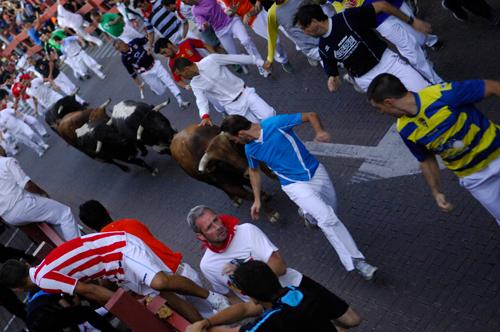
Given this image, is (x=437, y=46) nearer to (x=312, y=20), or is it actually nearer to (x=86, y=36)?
(x=312, y=20)

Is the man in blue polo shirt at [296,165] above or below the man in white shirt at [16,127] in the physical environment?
above

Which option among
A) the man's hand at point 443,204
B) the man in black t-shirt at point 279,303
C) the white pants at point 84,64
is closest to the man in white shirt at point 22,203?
the man in black t-shirt at point 279,303

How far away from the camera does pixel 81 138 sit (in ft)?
34.1

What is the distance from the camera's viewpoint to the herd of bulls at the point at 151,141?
22.9ft

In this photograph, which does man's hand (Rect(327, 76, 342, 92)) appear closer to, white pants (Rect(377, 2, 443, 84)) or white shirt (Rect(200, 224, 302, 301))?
white pants (Rect(377, 2, 443, 84))

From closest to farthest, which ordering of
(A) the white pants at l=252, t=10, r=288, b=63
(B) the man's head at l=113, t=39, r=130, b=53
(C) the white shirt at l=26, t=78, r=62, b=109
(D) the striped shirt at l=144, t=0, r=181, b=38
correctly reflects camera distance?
(A) the white pants at l=252, t=10, r=288, b=63
(B) the man's head at l=113, t=39, r=130, b=53
(D) the striped shirt at l=144, t=0, r=181, b=38
(C) the white shirt at l=26, t=78, r=62, b=109

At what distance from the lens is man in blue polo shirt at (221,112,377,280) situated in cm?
522

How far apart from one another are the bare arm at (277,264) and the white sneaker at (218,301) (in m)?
1.03

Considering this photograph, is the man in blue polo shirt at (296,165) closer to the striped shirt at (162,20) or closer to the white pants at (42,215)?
the white pants at (42,215)

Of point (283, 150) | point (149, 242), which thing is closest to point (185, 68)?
point (283, 150)

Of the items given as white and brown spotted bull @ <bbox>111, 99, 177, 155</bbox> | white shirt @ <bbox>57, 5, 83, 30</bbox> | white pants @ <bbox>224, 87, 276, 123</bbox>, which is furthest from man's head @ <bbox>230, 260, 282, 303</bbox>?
white shirt @ <bbox>57, 5, 83, 30</bbox>

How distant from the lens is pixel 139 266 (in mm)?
5000

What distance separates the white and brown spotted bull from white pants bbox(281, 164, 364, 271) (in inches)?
158

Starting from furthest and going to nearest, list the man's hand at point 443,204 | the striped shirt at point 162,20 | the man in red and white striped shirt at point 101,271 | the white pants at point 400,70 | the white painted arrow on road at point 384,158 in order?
the striped shirt at point 162,20, the white painted arrow on road at point 384,158, the white pants at point 400,70, the man in red and white striped shirt at point 101,271, the man's hand at point 443,204
